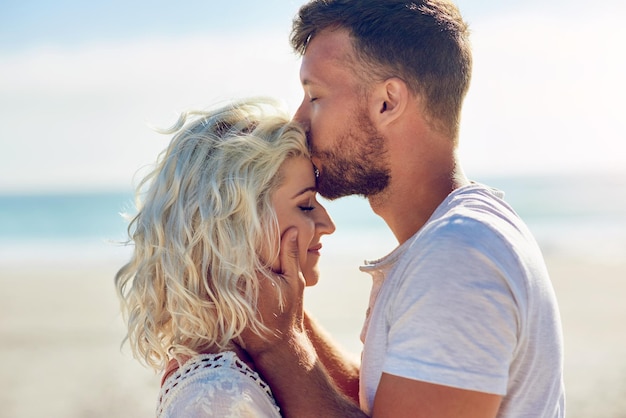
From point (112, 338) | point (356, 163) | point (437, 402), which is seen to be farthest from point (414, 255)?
point (112, 338)

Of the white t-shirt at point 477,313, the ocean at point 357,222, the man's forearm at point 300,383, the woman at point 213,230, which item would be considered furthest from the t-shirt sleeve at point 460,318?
the ocean at point 357,222

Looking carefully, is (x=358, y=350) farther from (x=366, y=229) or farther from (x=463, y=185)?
A: (x=366, y=229)

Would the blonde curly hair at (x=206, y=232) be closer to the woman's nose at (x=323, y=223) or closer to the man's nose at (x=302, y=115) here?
the man's nose at (x=302, y=115)

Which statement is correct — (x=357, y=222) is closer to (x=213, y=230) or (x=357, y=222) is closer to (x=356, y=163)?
(x=356, y=163)

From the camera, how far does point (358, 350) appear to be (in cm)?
833

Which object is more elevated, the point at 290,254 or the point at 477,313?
the point at 477,313

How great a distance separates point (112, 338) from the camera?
9.63 m

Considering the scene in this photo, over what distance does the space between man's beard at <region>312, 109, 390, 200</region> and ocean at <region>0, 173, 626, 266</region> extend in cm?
1061

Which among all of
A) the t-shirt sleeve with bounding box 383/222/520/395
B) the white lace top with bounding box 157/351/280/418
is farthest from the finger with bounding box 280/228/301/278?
the t-shirt sleeve with bounding box 383/222/520/395

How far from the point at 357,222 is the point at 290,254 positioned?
17696 millimetres

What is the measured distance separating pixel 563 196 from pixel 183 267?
82.6 ft

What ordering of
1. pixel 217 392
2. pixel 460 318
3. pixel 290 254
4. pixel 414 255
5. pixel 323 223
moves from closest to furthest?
1. pixel 460 318
2. pixel 414 255
3. pixel 217 392
4. pixel 290 254
5. pixel 323 223

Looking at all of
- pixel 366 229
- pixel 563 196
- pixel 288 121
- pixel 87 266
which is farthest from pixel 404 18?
pixel 563 196

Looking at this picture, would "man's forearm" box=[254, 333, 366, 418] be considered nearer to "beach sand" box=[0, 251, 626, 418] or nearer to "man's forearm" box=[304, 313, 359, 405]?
"man's forearm" box=[304, 313, 359, 405]
